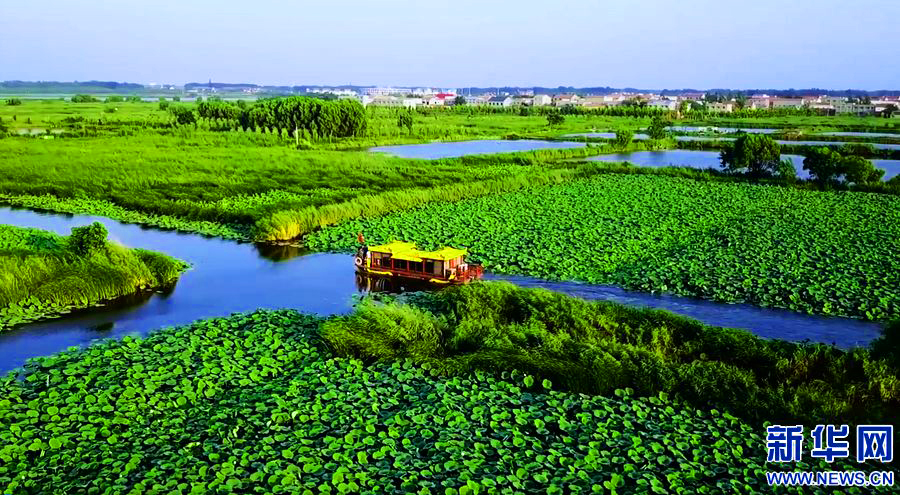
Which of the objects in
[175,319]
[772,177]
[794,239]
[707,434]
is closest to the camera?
[707,434]

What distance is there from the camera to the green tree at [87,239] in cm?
1288

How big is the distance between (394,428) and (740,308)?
7.54 m

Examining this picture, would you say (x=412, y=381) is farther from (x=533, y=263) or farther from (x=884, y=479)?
(x=533, y=263)

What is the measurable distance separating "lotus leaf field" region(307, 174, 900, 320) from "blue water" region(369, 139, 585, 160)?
1734 cm

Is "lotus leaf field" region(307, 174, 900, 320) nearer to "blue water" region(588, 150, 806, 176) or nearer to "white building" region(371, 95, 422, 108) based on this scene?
"blue water" region(588, 150, 806, 176)

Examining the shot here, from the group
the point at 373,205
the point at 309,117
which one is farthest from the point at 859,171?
the point at 309,117

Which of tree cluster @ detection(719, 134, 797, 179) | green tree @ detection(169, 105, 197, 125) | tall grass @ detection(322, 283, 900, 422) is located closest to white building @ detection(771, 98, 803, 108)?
tree cluster @ detection(719, 134, 797, 179)

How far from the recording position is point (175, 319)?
11.7 meters

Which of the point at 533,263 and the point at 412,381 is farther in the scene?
the point at 533,263

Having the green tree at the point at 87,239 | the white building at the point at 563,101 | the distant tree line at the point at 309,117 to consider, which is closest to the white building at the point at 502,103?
the white building at the point at 563,101

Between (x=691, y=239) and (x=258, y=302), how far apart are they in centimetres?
1026

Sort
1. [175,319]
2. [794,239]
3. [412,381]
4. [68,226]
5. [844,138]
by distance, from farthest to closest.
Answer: [844,138] < [68,226] < [794,239] < [175,319] < [412,381]

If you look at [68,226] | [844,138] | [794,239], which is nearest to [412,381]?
[794,239]

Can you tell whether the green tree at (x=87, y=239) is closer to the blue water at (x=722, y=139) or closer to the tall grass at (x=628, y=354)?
the tall grass at (x=628, y=354)
